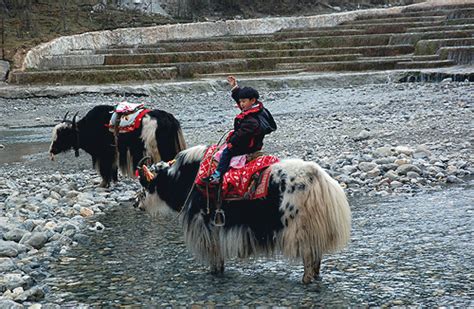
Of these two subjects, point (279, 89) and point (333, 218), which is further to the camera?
point (279, 89)

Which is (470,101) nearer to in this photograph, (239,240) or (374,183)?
(374,183)

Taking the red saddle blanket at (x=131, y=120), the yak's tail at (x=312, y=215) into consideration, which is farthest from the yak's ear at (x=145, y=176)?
the red saddle blanket at (x=131, y=120)

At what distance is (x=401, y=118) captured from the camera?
14258mm

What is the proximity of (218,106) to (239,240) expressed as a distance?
53.2 ft

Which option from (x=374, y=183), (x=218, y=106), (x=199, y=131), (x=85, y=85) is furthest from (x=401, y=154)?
(x=85, y=85)

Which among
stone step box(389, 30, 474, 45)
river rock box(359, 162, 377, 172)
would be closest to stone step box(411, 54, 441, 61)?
stone step box(389, 30, 474, 45)

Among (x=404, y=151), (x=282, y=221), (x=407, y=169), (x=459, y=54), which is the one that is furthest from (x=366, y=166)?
→ (x=459, y=54)

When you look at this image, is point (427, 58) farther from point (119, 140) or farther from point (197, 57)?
point (119, 140)

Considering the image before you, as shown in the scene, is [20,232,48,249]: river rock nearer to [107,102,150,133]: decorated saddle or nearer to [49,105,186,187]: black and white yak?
[49,105,186,187]: black and white yak

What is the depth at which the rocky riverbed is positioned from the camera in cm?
638

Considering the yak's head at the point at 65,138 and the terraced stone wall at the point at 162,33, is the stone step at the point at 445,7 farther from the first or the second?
the yak's head at the point at 65,138

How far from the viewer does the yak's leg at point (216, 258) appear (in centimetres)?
541

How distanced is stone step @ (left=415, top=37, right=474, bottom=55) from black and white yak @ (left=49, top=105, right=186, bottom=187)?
76.8ft

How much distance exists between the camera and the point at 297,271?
17.7 ft
